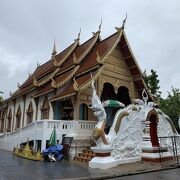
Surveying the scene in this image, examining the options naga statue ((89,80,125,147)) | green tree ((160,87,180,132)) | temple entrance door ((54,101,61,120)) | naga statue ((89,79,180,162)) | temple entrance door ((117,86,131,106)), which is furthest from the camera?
green tree ((160,87,180,132))

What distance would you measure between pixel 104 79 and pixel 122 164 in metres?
5.12

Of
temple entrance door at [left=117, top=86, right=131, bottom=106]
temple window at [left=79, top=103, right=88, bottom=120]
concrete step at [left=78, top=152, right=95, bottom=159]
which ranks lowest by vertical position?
concrete step at [left=78, top=152, right=95, bottom=159]

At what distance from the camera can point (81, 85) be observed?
39.2 feet

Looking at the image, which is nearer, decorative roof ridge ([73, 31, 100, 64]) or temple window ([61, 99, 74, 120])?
temple window ([61, 99, 74, 120])

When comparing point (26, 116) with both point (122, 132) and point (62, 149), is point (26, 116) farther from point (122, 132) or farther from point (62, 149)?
point (122, 132)

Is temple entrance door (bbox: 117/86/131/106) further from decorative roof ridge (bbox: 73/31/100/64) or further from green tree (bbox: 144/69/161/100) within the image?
green tree (bbox: 144/69/161/100)

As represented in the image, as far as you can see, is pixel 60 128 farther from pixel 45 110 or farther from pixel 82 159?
pixel 45 110

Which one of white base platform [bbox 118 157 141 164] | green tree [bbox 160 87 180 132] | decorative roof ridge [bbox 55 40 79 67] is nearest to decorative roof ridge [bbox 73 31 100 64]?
decorative roof ridge [bbox 55 40 79 67]

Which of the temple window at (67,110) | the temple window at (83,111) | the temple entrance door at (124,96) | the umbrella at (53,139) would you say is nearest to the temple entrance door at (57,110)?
the temple window at (67,110)

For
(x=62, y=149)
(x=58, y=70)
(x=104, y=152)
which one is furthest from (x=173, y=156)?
(x=58, y=70)

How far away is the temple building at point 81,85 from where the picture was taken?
1219 cm

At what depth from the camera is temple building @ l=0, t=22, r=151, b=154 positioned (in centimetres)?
1219

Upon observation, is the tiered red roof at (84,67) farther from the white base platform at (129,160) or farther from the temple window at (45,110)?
the white base platform at (129,160)

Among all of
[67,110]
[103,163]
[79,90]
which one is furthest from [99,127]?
[67,110]
